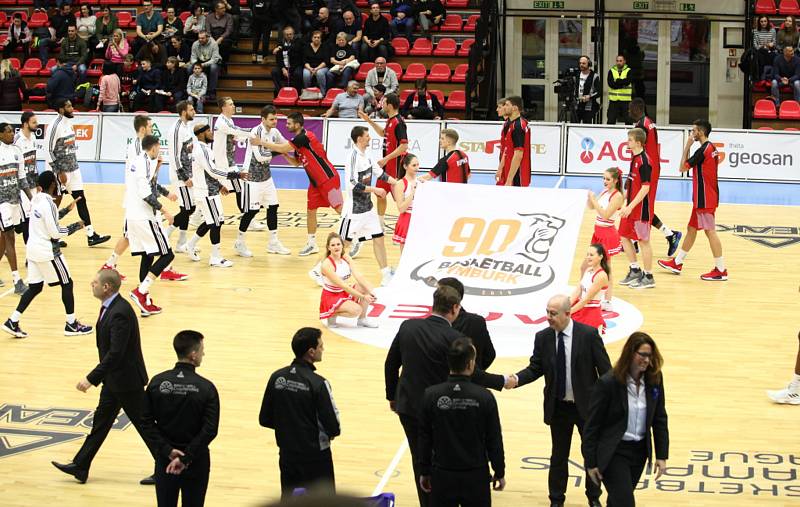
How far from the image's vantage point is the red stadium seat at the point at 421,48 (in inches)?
1022

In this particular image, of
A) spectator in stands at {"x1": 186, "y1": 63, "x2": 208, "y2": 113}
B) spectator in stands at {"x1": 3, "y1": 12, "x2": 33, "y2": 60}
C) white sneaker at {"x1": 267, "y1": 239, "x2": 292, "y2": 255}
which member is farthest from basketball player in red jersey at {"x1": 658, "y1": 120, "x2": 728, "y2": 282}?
spectator in stands at {"x1": 3, "y1": 12, "x2": 33, "y2": 60}

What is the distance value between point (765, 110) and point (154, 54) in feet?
45.0

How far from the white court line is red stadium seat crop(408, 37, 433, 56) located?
18387 millimetres

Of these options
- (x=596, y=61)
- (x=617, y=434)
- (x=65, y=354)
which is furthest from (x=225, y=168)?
(x=596, y=61)

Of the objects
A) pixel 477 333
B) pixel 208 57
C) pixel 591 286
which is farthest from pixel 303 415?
pixel 208 57

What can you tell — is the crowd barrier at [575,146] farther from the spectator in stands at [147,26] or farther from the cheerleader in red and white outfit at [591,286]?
the cheerleader in red and white outfit at [591,286]

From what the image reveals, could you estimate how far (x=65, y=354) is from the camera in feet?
35.2

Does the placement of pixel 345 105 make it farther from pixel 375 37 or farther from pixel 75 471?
pixel 75 471

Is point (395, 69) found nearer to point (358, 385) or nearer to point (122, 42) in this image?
point (122, 42)

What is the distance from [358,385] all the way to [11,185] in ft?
17.2

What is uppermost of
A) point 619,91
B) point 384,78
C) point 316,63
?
point 316,63

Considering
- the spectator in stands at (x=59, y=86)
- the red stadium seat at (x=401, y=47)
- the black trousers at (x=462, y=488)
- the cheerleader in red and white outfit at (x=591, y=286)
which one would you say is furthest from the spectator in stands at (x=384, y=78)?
the black trousers at (x=462, y=488)

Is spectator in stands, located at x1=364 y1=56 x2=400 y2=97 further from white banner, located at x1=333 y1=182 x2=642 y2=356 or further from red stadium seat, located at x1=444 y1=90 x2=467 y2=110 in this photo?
white banner, located at x1=333 y1=182 x2=642 y2=356

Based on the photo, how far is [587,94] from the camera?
23.6 m
